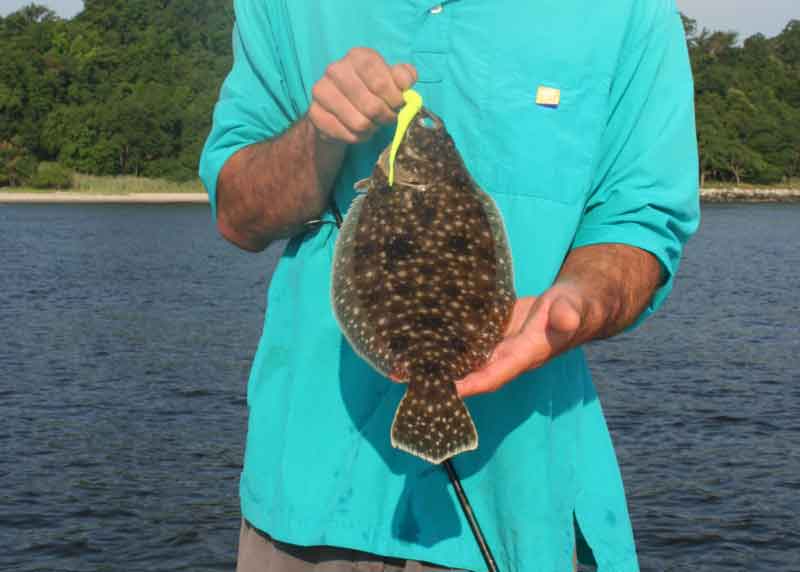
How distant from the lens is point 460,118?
8.90 ft

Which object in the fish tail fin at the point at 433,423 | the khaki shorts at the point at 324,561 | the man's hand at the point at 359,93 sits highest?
the man's hand at the point at 359,93

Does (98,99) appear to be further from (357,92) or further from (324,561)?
(357,92)

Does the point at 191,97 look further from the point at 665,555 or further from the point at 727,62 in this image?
the point at 665,555

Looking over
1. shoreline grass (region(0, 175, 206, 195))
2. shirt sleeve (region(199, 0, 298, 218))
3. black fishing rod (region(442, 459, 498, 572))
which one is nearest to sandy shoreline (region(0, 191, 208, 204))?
shoreline grass (region(0, 175, 206, 195))

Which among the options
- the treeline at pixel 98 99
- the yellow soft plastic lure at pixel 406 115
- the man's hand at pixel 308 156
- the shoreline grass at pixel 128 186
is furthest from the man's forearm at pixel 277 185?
the shoreline grass at pixel 128 186


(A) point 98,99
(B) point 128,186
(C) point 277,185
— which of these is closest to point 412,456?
(C) point 277,185

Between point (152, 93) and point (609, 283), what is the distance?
359 ft

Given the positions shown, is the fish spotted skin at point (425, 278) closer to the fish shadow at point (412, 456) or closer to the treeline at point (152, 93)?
the fish shadow at point (412, 456)

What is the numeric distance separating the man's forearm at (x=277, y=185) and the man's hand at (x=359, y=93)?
0.54 feet

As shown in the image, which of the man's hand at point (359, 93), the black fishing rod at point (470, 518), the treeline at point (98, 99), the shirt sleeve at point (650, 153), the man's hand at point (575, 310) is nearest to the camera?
the man's hand at point (359, 93)

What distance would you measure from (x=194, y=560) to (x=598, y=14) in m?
11.8

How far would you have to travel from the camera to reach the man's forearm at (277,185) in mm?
2541

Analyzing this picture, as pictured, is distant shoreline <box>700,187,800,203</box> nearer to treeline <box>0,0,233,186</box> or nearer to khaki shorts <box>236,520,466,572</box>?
treeline <box>0,0,233,186</box>

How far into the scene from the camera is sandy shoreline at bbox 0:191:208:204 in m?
97.3
